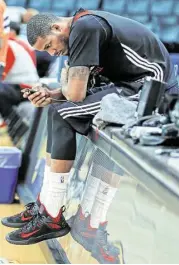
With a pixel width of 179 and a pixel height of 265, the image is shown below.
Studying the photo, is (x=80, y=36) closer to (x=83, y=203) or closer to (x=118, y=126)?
(x=118, y=126)

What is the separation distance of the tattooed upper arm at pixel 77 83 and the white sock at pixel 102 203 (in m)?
0.36

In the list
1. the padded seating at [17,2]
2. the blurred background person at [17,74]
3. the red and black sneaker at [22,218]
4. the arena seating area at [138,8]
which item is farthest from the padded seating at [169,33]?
the red and black sneaker at [22,218]

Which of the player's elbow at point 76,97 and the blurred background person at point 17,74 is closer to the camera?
the player's elbow at point 76,97

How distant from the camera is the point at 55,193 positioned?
2.60 metres

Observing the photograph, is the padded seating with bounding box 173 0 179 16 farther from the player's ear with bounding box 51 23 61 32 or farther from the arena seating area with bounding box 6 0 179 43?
the player's ear with bounding box 51 23 61 32

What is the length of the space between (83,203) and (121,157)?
0.66m

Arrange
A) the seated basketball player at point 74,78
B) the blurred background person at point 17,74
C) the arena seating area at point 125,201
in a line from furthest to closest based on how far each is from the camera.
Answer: the blurred background person at point 17,74, the seated basketball player at point 74,78, the arena seating area at point 125,201

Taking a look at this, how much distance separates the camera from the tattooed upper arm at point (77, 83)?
2404mm

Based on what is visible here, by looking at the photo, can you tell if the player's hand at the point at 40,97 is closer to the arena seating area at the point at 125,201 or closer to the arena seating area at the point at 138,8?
the arena seating area at the point at 125,201

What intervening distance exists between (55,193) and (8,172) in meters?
1.43

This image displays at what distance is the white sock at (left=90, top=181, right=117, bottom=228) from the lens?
2.39 metres

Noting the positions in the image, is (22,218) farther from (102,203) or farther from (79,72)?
(79,72)

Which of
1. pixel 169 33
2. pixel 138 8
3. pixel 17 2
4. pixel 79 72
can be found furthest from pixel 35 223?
pixel 17 2

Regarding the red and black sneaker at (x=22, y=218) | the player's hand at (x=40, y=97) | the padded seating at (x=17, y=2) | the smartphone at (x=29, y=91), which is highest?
the smartphone at (x=29, y=91)
